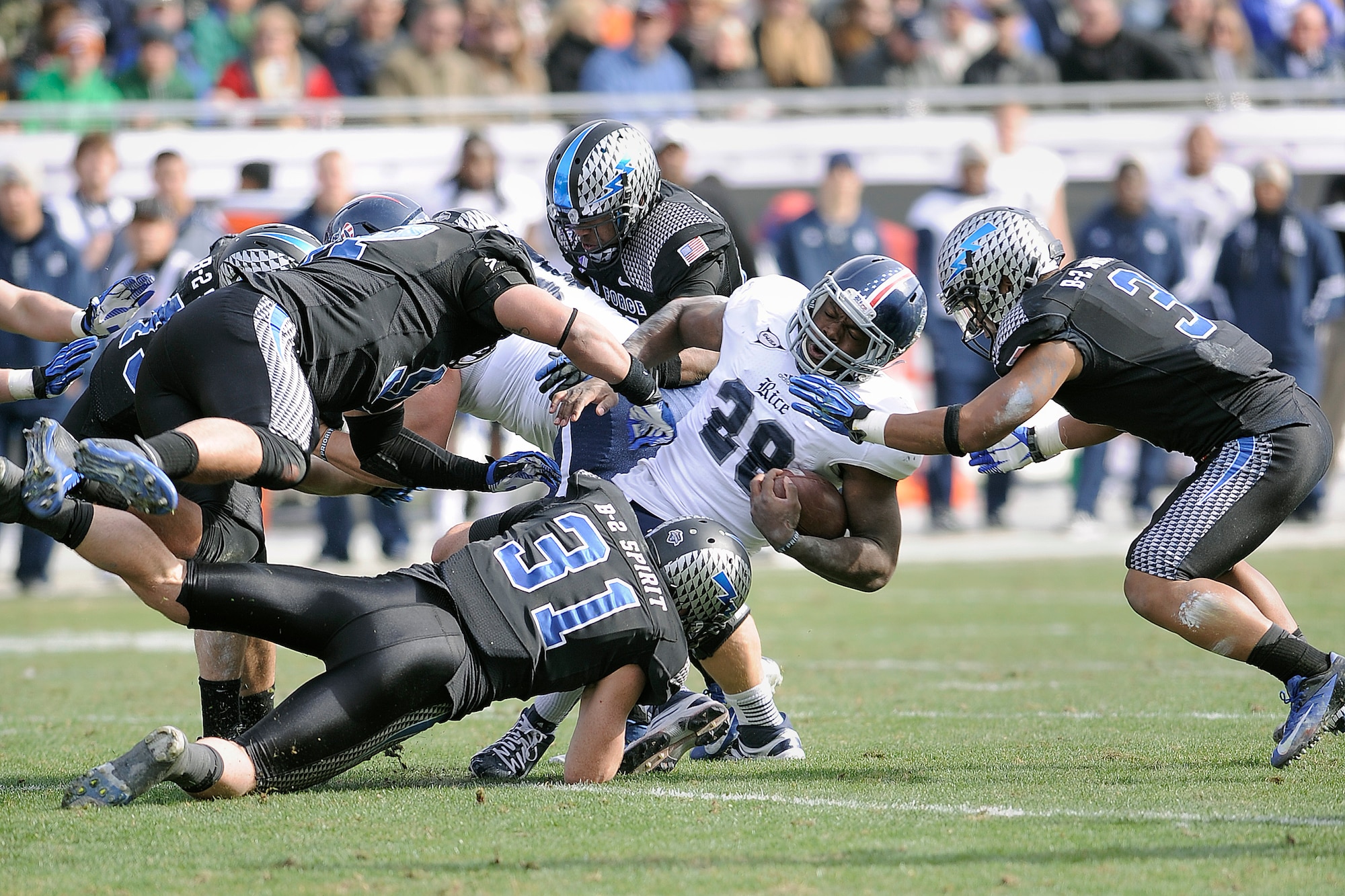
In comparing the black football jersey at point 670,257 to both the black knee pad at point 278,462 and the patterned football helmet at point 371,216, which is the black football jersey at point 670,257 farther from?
the black knee pad at point 278,462

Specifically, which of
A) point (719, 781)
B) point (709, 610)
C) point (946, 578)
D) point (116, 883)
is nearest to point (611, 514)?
point (709, 610)

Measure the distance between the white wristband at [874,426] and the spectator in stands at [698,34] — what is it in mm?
9248

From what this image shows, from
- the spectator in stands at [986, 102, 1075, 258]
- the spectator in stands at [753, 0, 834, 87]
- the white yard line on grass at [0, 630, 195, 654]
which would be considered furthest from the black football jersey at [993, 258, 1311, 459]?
the spectator in stands at [753, 0, 834, 87]

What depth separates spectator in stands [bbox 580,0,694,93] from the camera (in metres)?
13.2

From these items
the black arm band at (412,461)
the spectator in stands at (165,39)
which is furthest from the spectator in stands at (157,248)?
the black arm band at (412,461)

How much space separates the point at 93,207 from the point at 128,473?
750 cm

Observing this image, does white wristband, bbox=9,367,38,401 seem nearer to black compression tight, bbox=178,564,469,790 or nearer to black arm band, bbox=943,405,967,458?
black compression tight, bbox=178,564,469,790

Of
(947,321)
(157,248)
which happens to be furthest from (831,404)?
(947,321)

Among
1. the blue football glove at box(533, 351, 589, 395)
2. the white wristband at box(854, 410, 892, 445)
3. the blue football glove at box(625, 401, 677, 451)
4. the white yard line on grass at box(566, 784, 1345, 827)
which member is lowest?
the white yard line on grass at box(566, 784, 1345, 827)

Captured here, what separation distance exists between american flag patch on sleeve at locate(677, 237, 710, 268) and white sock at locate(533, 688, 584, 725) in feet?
6.37

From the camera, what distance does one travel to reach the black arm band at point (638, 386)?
16.8 ft

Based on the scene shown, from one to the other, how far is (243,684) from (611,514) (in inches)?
57.5

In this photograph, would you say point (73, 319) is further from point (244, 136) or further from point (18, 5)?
point (18, 5)

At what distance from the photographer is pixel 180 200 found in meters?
10.3
